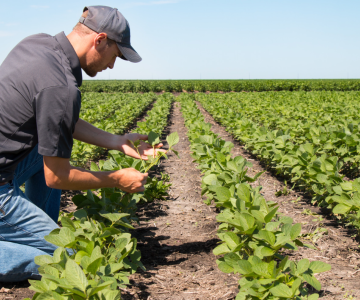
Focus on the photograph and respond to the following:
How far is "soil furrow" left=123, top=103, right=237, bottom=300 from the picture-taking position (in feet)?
7.64

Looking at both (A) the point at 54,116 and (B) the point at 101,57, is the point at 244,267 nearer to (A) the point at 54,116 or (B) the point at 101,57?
(A) the point at 54,116

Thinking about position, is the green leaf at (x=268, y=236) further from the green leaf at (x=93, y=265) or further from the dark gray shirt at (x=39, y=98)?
the dark gray shirt at (x=39, y=98)

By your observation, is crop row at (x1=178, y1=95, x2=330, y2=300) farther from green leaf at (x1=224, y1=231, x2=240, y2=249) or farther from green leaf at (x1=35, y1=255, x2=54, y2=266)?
green leaf at (x1=35, y1=255, x2=54, y2=266)

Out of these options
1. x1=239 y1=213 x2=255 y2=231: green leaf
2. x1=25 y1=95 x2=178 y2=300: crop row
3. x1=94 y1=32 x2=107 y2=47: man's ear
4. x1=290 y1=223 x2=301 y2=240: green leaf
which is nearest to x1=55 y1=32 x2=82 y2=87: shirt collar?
x1=94 y1=32 x2=107 y2=47: man's ear

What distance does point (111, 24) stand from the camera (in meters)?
1.94

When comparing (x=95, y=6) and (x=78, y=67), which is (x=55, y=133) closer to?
(x=78, y=67)

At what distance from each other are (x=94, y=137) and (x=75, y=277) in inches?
55.3

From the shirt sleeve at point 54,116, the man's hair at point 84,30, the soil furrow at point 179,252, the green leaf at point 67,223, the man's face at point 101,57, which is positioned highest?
the man's hair at point 84,30

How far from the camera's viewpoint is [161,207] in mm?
4055

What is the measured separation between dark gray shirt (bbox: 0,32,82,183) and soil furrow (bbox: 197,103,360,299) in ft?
5.48

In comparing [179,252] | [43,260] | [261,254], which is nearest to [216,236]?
[179,252]

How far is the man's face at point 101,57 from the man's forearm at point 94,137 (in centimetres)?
59

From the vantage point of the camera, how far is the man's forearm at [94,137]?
2.57 meters

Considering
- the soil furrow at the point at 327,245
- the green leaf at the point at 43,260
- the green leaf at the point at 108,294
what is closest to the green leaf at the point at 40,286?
the green leaf at the point at 43,260
